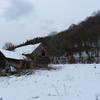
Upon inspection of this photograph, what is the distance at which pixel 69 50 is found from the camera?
7131 cm

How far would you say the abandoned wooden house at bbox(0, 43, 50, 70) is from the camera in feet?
97.4

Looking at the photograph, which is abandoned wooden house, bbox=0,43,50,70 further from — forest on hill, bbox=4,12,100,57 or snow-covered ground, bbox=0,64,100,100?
forest on hill, bbox=4,12,100,57

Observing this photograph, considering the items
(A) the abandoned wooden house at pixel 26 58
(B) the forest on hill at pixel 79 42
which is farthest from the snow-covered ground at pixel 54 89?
(B) the forest on hill at pixel 79 42

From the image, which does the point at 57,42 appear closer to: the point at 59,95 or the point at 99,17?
the point at 99,17

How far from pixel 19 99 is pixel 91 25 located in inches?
3065

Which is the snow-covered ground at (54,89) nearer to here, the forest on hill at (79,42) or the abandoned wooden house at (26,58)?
the abandoned wooden house at (26,58)

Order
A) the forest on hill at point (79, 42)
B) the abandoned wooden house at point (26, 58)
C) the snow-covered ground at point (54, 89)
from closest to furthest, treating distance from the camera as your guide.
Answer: the snow-covered ground at point (54, 89)
the abandoned wooden house at point (26, 58)
the forest on hill at point (79, 42)

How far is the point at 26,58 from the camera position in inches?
1393

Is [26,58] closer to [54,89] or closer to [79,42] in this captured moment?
[54,89]

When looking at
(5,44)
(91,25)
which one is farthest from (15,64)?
(5,44)

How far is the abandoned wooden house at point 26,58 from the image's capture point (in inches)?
1169

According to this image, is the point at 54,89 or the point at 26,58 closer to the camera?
the point at 54,89

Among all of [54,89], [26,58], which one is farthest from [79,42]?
[54,89]

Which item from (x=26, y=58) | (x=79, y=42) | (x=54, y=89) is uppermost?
(x=79, y=42)
